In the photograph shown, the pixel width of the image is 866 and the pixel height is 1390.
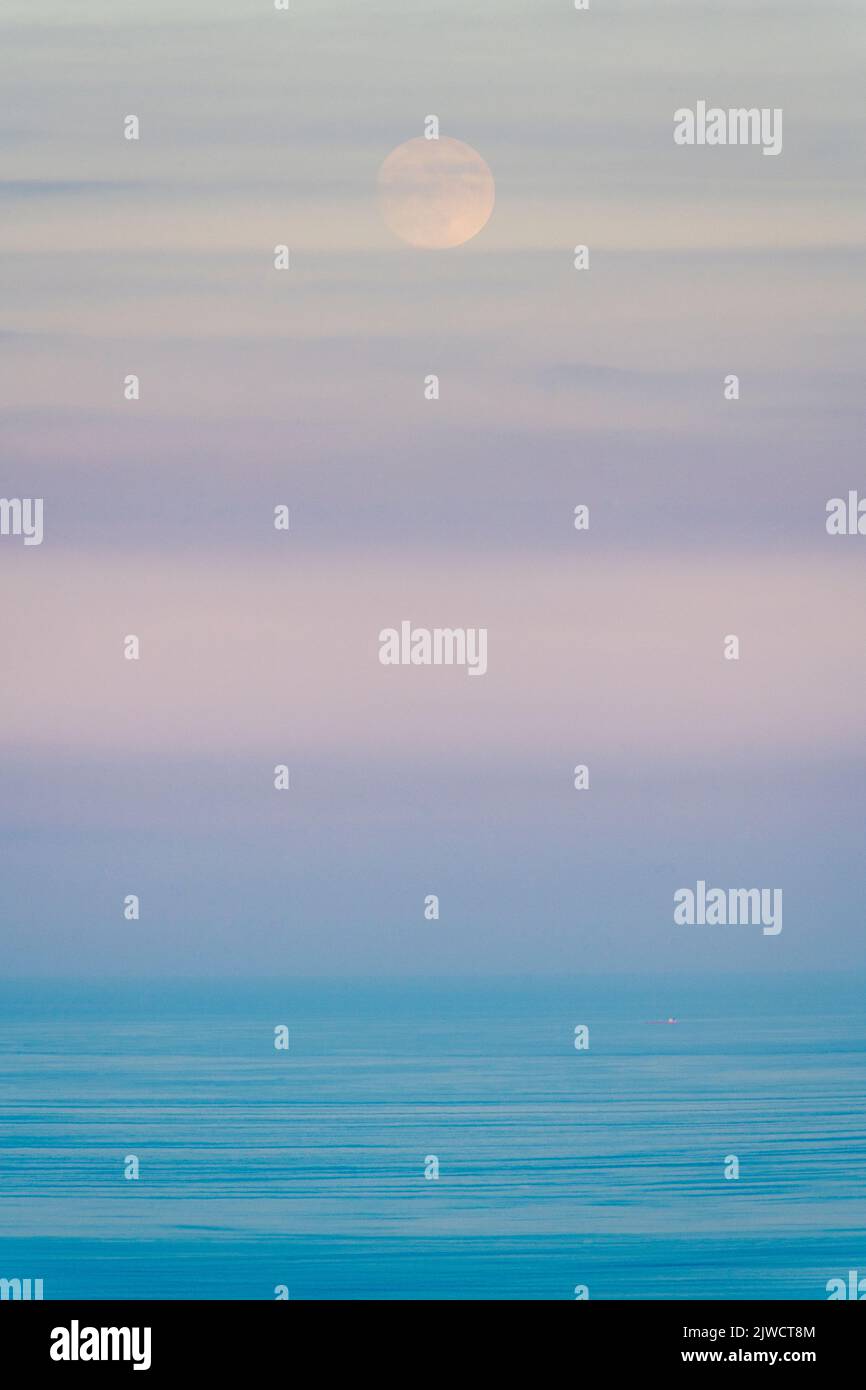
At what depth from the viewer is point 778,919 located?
18.4 ft

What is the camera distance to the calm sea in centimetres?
562

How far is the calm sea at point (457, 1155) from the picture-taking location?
5.62 meters

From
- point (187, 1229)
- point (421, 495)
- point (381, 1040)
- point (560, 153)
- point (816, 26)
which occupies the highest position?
point (816, 26)

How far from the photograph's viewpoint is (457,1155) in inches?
225
